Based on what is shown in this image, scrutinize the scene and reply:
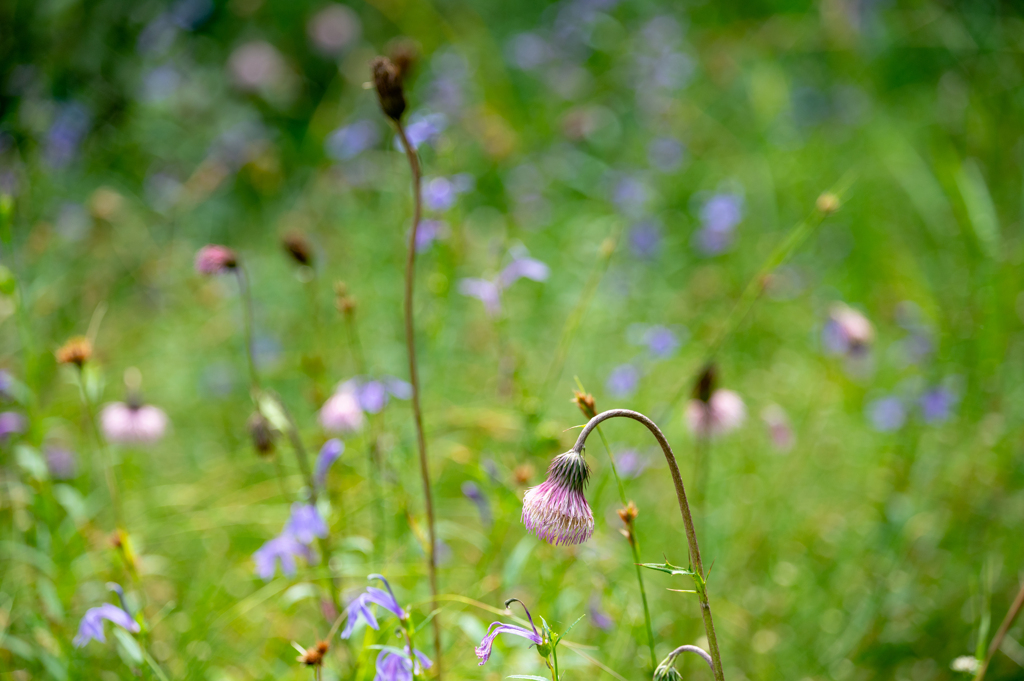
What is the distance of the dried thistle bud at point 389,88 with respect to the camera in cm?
93

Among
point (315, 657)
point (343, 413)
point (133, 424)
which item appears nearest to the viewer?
point (315, 657)

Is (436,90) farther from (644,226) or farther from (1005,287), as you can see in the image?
(1005,287)

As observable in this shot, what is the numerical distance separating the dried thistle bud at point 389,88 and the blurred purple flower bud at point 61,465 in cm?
164

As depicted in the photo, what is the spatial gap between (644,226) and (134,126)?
255 centimetres

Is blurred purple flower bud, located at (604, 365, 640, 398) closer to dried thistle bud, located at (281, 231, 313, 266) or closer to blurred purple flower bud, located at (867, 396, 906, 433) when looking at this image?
blurred purple flower bud, located at (867, 396, 906, 433)

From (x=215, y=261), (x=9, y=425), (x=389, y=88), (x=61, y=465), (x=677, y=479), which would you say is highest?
(x=389, y=88)

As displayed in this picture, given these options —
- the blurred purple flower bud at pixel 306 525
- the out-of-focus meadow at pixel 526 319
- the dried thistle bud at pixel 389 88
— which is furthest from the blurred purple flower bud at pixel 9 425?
the dried thistle bud at pixel 389 88

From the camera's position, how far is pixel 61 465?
2037 millimetres

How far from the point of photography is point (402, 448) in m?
1.44

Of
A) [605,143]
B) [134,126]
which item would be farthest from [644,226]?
[134,126]

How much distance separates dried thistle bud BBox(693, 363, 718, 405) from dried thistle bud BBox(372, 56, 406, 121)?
2.33 feet

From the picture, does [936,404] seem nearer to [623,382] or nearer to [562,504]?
[623,382]

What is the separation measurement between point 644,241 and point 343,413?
1683 mm

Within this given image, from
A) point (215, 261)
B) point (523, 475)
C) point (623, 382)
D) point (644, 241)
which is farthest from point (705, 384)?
point (644, 241)
